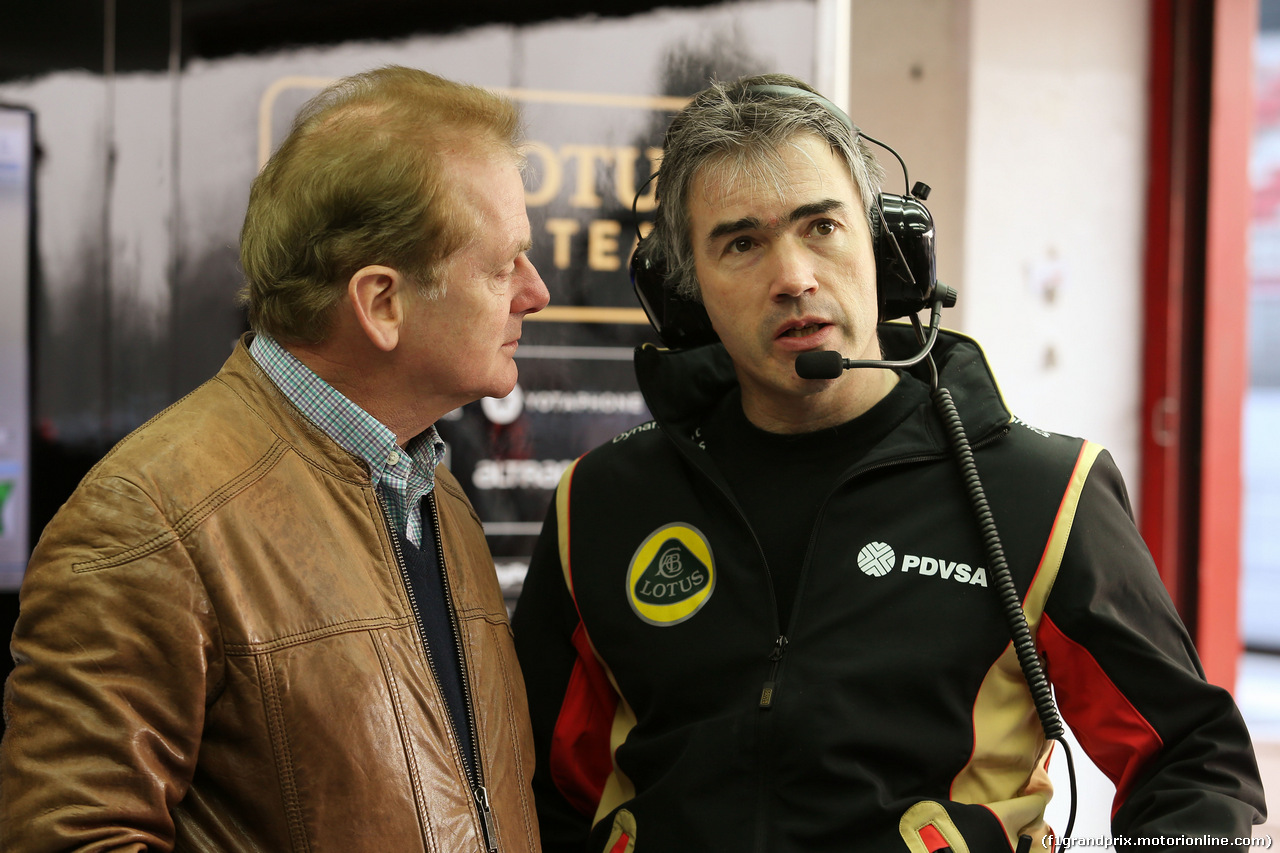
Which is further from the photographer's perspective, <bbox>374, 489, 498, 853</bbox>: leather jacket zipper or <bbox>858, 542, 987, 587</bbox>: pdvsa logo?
<bbox>858, 542, 987, 587</bbox>: pdvsa logo

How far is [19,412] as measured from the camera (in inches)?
87.0

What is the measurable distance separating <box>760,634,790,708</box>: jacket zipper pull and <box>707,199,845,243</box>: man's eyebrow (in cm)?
59

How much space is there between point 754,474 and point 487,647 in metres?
0.49

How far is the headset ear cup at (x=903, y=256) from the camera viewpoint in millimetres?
1564

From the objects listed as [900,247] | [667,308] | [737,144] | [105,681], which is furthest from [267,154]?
[105,681]

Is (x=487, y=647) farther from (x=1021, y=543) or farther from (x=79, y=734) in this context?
(x=1021, y=543)

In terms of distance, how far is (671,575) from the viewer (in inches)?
62.2

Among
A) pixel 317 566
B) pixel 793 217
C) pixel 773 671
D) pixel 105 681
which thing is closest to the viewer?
pixel 105 681

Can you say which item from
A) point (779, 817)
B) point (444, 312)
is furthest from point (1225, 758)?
point (444, 312)

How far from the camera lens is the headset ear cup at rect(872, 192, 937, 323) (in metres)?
1.56

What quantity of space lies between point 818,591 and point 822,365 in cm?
32

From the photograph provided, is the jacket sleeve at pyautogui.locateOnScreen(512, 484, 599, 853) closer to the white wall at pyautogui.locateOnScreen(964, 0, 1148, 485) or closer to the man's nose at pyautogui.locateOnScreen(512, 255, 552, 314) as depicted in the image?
the man's nose at pyautogui.locateOnScreen(512, 255, 552, 314)

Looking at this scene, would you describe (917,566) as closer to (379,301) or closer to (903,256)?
(903,256)

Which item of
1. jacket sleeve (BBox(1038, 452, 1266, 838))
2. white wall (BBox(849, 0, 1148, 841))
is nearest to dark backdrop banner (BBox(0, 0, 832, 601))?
white wall (BBox(849, 0, 1148, 841))
